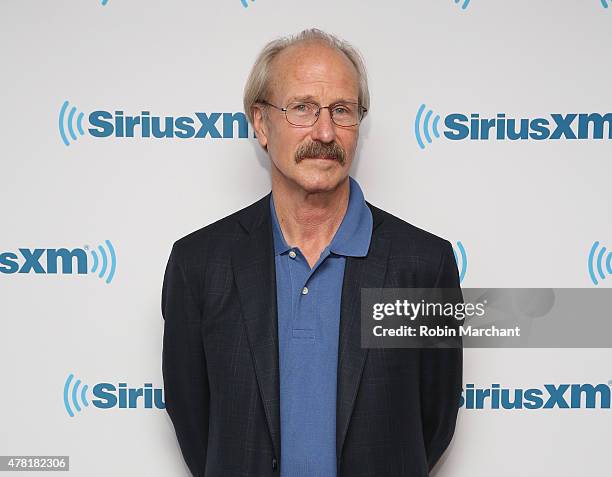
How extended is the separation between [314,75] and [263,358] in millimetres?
640

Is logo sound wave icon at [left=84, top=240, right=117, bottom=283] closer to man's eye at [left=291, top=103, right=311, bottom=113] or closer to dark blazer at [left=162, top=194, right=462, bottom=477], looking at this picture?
dark blazer at [left=162, top=194, right=462, bottom=477]

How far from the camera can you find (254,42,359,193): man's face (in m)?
1.43

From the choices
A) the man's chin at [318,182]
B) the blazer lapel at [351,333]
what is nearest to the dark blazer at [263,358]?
the blazer lapel at [351,333]

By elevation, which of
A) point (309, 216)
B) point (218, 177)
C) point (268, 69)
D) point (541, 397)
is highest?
point (268, 69)

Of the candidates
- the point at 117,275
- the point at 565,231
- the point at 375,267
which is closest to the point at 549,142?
the point at 565,231

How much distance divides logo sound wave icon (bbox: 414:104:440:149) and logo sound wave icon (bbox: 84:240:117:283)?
903 mm

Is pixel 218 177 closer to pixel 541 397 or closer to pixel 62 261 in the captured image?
pixel 62 261

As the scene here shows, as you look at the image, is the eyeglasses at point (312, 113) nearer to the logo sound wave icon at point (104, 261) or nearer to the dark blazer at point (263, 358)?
the dark blazer at point (263, 358)

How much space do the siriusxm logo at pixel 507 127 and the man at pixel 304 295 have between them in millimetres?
290

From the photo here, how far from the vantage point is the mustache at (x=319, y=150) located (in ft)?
4.70

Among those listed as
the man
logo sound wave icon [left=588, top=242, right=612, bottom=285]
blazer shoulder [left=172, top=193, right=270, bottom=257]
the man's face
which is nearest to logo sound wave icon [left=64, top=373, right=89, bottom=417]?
the man

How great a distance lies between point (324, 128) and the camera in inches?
55.9

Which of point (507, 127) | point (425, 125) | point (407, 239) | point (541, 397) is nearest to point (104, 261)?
point (407, 239)

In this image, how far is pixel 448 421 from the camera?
1.71 metres
